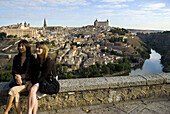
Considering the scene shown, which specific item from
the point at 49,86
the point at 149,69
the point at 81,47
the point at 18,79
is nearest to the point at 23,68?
the point at 18,79

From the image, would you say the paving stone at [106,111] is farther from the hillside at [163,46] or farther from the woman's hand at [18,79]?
the hillside at [163,46]

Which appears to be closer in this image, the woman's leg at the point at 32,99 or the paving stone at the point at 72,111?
the woman's leg at the point at 32,99

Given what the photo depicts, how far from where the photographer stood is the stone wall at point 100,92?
7.96 ft

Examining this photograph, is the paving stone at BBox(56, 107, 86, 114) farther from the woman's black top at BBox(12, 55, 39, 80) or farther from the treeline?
the treeline

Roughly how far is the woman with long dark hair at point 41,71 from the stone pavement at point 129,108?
18.7 inches

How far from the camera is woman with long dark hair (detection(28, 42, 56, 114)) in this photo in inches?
78.9

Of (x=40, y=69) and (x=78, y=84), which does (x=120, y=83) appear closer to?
(x=78, y=84)

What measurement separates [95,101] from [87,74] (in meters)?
27.7

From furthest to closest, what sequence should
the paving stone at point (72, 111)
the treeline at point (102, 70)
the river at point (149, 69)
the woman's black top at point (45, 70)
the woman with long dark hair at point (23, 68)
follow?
1. the river at point (149, 69)
2. the treeline at point (102, 70)
3. the paving stone at point (72, 111)
4. the woman with long dark hair at point (23, 68)
5. the woman's black top at point (45, 70)

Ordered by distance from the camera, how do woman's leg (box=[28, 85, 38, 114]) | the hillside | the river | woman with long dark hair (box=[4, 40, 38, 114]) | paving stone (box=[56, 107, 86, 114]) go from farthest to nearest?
1. the hillside
2. the river
3. paving stone (box=[56, 107, 86, 114])
4. woman with long dark hair (box=[4, 40, 38, 114])
5. woman's leg (box=[28, 85, 38, 114])

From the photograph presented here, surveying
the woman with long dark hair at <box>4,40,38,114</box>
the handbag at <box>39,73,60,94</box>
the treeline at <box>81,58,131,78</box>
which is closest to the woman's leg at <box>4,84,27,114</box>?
the woman with long dark hair at <box>4,40,38,114</box>

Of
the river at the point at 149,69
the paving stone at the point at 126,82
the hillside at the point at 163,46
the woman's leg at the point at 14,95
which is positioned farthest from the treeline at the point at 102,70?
the woman's leg at the point at 14,95

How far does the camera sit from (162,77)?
2.93m

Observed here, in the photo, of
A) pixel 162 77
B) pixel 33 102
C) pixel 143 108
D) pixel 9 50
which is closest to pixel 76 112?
pixel 33 102
